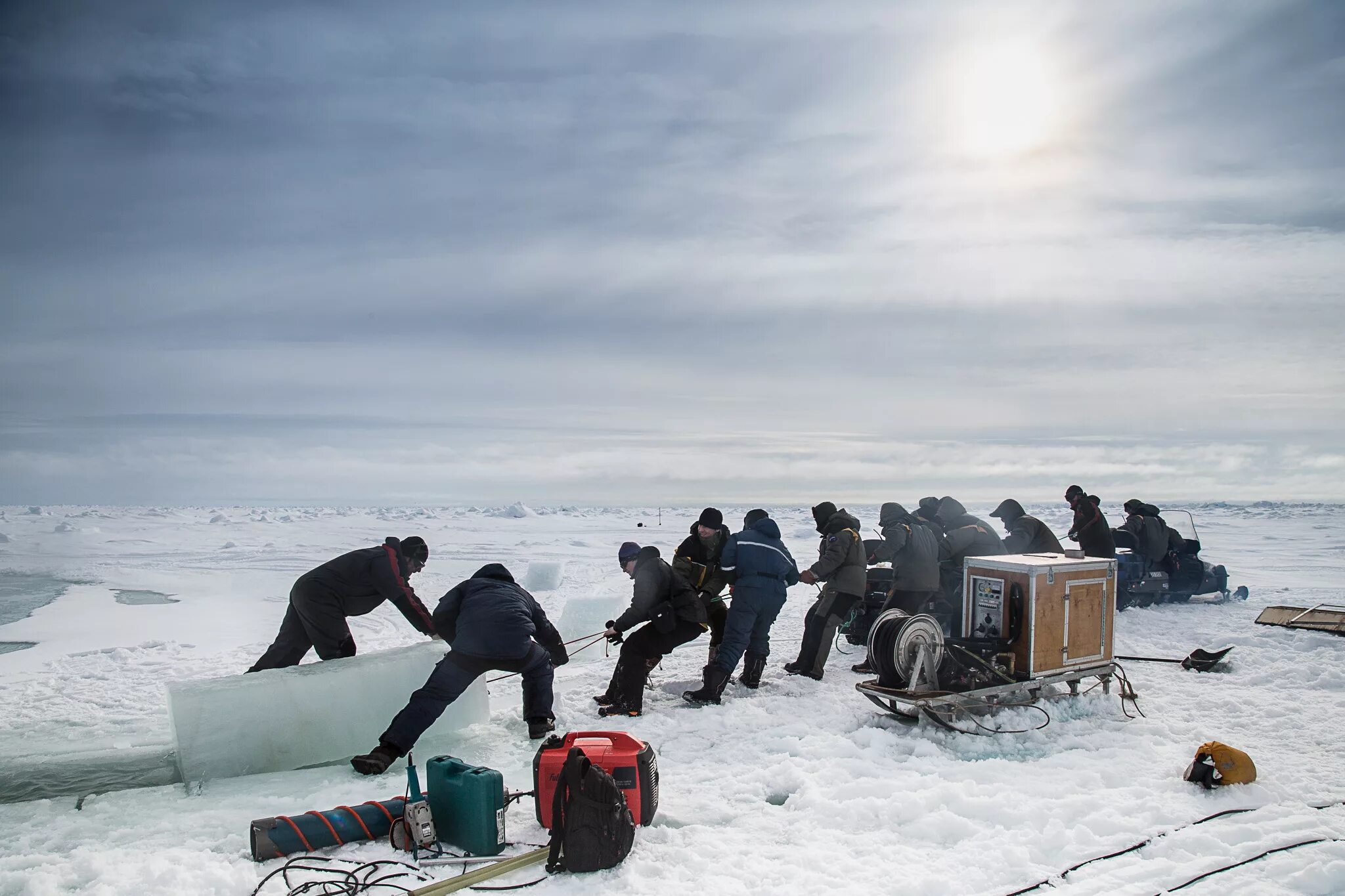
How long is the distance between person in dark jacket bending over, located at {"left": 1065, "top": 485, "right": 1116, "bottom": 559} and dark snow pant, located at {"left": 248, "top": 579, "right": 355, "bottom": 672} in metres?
8.34

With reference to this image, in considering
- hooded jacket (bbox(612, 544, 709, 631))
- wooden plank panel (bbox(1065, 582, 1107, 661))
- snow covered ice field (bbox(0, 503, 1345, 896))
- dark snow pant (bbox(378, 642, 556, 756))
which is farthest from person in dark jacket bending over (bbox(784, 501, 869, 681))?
dark snow pant (bbox(378, 642, 556, 756))

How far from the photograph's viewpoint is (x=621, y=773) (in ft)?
13.2

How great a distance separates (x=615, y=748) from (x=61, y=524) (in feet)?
163

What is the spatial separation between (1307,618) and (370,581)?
9.51 m

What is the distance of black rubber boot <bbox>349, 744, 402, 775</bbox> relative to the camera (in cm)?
492

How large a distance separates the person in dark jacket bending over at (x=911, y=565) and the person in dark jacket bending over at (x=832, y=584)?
1.07ft

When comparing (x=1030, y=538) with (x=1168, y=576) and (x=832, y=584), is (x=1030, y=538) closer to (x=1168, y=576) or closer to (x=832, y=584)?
(x=832, y=584)

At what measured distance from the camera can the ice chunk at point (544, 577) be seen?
1526 centimetres

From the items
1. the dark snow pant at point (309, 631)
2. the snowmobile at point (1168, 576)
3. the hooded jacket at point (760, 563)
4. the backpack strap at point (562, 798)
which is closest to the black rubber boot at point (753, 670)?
the hooded jacket at point (760, 563)

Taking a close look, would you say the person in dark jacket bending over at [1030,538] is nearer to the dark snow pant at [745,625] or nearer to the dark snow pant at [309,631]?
the dark snow pant at [745,625]

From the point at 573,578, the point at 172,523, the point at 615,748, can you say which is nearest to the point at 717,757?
the point at 615,748

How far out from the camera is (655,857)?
378 centimetres

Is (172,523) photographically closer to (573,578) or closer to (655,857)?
(573,578)

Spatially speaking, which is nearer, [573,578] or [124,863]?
[124,863]
